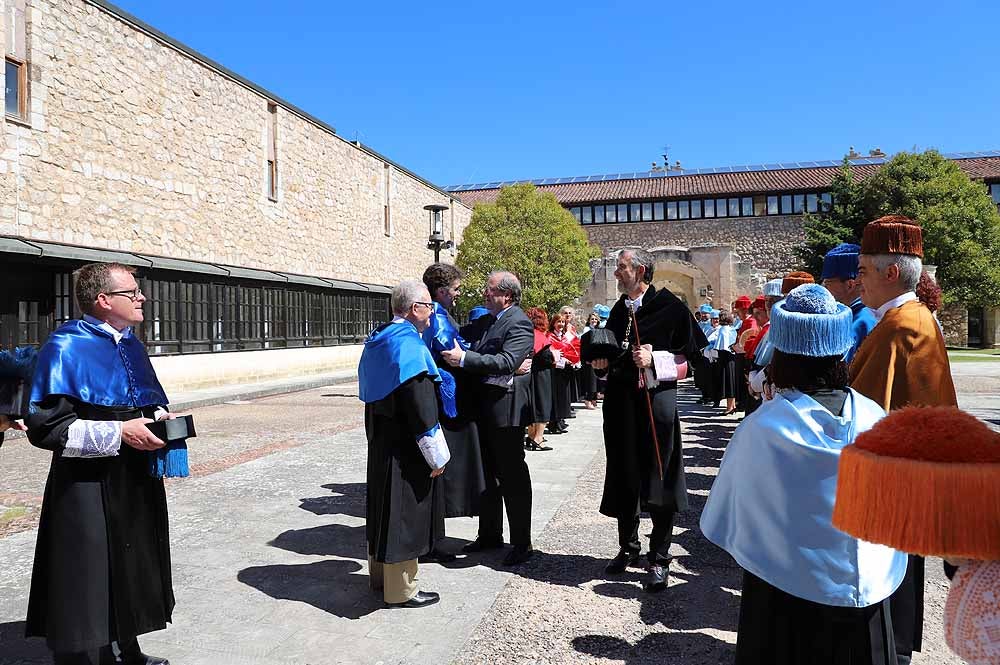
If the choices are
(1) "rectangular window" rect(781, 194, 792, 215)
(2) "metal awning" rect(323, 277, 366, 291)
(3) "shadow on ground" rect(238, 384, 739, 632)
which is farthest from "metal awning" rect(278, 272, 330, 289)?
(1) "rectangular window" rect(781, 194, 792, 215)

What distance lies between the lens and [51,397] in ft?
9.29

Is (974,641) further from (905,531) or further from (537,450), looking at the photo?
(537,450)

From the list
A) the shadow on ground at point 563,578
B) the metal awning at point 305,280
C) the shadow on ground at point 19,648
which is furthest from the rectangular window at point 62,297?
the shadow on ground at point 19,648

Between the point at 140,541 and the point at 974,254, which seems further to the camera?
the point at 974,254

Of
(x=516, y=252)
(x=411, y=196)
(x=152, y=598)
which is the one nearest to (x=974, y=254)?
(x=516, y=252)

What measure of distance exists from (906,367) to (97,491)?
3270 millimetres

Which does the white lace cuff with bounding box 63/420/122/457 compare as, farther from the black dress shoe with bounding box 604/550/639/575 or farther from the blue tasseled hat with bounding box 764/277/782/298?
the blue tasseled hat with bounding box 764/277/782/298

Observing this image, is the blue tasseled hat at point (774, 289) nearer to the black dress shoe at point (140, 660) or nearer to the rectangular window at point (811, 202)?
the black dress shoe at point (140, 660)

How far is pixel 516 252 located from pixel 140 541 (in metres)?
26.0

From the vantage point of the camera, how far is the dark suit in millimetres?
4664

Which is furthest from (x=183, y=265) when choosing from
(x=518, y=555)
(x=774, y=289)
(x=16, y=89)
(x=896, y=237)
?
(x=896, y=237)

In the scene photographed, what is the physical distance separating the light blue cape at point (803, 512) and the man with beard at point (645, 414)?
1968mm

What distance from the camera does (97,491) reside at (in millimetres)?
2916

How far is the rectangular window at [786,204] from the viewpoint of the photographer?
41.9 meters
